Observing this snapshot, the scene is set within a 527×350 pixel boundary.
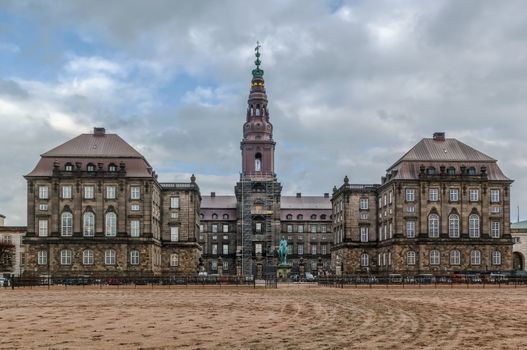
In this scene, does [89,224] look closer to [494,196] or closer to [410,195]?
[410,195]

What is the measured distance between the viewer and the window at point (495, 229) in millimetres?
114312

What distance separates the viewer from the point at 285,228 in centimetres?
18075

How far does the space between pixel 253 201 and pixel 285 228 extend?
18069 millimetres

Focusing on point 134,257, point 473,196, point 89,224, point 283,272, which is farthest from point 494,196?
point 89,224

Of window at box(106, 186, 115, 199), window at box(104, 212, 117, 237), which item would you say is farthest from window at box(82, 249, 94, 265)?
Answer: window at box(106, 186, 115, 199)

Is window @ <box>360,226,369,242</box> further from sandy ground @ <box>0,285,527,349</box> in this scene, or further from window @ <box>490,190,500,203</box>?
sandy ground @ <box>0,285,527,349</box>

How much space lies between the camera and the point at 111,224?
112 metres

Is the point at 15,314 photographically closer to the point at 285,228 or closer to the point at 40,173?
the point at 40,173

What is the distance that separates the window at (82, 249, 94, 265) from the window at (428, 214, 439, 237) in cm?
4566

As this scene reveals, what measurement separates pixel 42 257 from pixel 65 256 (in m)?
3.12

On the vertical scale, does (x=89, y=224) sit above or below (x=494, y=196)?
below

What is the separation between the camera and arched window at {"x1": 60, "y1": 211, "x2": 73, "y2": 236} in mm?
110250

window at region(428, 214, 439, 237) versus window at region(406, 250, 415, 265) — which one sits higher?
window at region(428, 214, 439, 237)

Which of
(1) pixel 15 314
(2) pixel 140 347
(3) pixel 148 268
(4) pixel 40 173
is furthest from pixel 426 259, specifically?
(2) pixel 140 347
